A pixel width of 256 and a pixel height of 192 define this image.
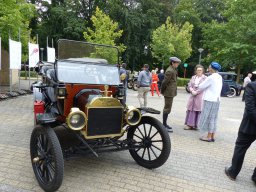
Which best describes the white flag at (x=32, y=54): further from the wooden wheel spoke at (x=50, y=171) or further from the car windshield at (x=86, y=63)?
the wooden wheel spoke at (x=50, y=171)

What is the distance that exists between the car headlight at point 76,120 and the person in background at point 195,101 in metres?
3.91

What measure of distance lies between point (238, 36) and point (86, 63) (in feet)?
73.2

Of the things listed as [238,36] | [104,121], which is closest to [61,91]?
[104,121]

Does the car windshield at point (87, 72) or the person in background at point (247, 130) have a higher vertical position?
the car windshield at point (87, 72)

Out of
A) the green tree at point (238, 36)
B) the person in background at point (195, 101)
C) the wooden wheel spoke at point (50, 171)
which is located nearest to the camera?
the wooden wheel spoke at point (50, 171)

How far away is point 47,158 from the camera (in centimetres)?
367

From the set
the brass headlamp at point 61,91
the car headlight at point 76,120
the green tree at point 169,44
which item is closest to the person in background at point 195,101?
the brass headlamp at point 61,91

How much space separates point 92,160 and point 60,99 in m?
1.17

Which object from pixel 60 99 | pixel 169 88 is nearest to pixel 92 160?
pixel 60 99

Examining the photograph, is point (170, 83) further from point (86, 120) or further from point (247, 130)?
point (86, 120)

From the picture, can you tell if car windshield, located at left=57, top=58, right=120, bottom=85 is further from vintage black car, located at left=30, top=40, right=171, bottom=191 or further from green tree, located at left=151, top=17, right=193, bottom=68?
green tree, located at left=151, top=17, right=193, bottom=68

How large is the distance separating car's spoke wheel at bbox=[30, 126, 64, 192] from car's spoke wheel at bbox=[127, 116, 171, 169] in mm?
1310

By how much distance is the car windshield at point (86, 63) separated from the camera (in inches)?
189

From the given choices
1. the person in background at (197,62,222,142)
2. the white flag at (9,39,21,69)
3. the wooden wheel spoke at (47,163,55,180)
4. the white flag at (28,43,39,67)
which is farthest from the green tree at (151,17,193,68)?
the wooden wheel spoke at (47,163,55,180)
